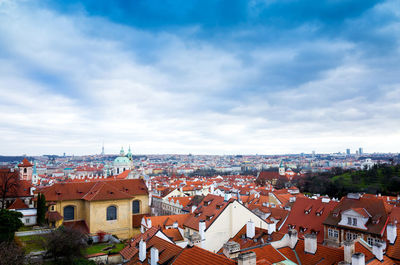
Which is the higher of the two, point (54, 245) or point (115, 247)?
point (54, 245)

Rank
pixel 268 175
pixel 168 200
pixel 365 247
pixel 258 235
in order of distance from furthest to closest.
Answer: pixel 268 175
pixel 168 200
pixel 258 235
pixel 365 247

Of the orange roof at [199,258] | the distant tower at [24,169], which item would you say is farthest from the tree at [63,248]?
the distant tower at [24,169]

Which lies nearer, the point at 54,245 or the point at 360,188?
the point at 54,245

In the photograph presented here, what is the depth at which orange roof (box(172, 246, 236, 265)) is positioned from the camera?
49.5 ft

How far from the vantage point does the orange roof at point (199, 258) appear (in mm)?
15085

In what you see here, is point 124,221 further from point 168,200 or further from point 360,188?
point 360,188

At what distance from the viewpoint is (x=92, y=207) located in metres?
43.3

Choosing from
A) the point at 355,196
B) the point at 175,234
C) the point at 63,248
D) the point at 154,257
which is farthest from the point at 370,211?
the point at 63,248

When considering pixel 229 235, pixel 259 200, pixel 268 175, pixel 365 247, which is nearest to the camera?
pixel 365 247

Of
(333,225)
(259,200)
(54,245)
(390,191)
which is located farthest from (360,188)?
(54,245)

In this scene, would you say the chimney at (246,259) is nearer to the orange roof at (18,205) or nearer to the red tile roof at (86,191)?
the red tile roof at (86,191)

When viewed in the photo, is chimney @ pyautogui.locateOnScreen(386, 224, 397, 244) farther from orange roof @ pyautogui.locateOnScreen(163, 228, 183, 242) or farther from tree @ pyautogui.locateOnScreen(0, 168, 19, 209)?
tree @ pyautogui.locateOnScreen(0, 168, 19, 209)

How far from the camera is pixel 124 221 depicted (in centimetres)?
4559

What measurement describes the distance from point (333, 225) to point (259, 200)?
84.8 feet
